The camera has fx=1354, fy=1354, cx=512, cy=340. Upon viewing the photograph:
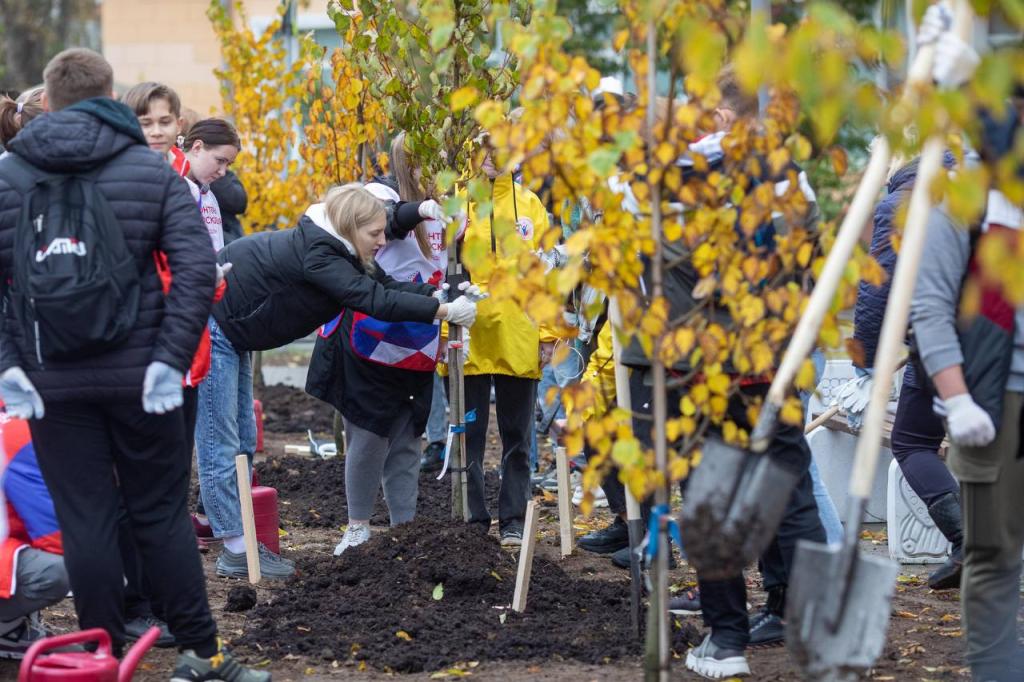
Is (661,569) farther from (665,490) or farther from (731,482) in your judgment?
(731,482)

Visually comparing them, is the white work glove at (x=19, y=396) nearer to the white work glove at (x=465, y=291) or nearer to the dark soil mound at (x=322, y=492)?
the white work glove at (x=465, y=291)

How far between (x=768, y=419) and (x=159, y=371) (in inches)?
67.6

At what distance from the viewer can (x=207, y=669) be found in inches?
162

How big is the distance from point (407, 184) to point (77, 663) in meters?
2.75

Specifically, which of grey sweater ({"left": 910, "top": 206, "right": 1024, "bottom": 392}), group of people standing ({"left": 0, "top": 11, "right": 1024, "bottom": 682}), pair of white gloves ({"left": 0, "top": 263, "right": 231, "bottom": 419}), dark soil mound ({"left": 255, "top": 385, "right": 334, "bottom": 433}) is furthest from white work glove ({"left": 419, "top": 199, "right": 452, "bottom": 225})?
dark soil mound ({"left": 255, "top": 385, "right": 334, "bottom": 433})

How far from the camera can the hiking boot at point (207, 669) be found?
4105 mm

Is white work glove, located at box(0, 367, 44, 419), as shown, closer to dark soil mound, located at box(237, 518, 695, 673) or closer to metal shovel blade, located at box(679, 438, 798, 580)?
dark soil mound, located at box(237, 518, 695, 673)

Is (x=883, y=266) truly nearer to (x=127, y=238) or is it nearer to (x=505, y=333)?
(x=505, y=333)

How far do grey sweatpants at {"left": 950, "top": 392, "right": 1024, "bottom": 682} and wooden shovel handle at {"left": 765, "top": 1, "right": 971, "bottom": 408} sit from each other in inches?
31.5

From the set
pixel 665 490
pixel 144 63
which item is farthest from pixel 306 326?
pixel 144 63

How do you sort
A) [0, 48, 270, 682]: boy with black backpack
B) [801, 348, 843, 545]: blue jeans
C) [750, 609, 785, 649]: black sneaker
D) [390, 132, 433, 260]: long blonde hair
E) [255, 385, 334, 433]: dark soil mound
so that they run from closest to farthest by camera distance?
[0, 48, 270, 682]: boy with black backpack < [750, 609, 785, 649]: black sneaker < [801, 348, 843, 545]: blue jeans < [390, 132, 433, 260]: long blonde hair < [255, 385, 334, 433]: dark soil mound

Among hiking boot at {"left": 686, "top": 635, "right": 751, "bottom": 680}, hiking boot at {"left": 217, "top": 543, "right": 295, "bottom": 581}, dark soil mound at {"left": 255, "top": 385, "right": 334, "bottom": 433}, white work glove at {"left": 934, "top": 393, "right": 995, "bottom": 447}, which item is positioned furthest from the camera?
dark soil mound at {"left": 255, "top": 385, "right": 334, "bottom": 433}

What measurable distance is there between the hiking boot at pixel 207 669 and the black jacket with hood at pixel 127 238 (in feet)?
2.75

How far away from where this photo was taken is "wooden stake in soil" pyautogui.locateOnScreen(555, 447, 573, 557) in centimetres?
599
